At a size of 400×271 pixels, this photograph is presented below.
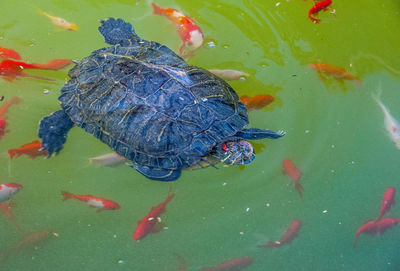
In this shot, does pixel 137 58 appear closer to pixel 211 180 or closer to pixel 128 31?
pixel 128 31

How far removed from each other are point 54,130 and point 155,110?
1248mm

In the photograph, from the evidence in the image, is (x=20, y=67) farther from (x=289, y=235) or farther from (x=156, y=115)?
(x=289, y=235)

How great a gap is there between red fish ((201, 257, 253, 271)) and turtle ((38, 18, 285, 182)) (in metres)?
0.90

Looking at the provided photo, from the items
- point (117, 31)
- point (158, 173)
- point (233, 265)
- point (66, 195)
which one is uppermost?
point (117, 31)

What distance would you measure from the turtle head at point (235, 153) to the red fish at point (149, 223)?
74 cm

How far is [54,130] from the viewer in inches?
133

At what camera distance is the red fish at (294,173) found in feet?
10.7

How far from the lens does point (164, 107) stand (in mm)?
2885

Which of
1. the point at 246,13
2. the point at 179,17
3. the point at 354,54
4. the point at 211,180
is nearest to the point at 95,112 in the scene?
the point at 211,180

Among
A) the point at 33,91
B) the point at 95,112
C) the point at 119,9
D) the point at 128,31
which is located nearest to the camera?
the point at 95,112

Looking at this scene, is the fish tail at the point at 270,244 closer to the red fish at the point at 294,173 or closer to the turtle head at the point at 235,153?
the red fish at the point at 294,173

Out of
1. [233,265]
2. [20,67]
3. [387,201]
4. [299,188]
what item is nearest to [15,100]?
[20,67]

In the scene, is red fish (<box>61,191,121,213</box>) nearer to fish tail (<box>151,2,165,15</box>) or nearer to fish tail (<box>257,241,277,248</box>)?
fish tail (<box>257,241,277,248</box>)

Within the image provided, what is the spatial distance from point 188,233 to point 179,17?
8.85 feet
